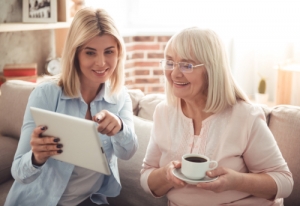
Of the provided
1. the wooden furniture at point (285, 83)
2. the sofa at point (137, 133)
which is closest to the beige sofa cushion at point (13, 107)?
the sofa at point (137, 133)

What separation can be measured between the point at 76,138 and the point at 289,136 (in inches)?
Result: 33.4

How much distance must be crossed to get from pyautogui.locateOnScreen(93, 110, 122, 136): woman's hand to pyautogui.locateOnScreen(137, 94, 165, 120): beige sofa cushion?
634 millimetres

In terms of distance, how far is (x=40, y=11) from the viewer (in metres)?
2.98

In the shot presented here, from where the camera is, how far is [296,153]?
160 centimetres

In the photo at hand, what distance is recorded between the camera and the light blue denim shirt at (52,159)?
1.54m

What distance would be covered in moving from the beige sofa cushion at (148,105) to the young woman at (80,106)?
→ 389 mm

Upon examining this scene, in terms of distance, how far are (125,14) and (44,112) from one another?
2.98 m

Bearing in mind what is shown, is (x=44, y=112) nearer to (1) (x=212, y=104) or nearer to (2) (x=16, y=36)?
(1) (x=212, y=104)

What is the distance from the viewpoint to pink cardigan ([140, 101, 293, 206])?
143 centimetres

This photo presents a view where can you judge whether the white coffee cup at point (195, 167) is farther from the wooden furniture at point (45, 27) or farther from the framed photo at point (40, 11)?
the framed photo at point (40, 11)

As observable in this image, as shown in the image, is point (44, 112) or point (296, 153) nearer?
point (44, 112)

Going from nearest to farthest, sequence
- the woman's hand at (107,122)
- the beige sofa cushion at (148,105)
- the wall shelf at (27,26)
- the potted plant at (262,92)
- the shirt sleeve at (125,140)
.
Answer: the woman's hand at (107,122), the shirt sleeve at (125,140), the beige sofa cushion at (148,105), the wall shelf at (27,26), the potted plant at (262,92)

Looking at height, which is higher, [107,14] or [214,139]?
[107,14]

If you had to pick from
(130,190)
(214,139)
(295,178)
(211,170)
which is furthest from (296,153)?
(130,190)
